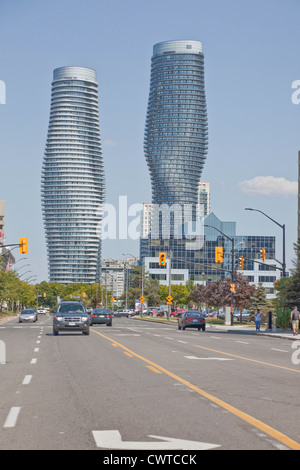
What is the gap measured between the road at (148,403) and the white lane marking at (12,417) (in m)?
0.01

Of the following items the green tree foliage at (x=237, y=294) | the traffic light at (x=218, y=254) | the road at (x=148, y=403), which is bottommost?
the road at (x=148, y=403)

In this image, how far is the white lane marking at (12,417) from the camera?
10.1m

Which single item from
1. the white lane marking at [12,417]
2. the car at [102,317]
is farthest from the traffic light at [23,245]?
the white lane marking at [12,417]

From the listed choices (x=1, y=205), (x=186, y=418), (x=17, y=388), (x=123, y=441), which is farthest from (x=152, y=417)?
(x=1, y=205)

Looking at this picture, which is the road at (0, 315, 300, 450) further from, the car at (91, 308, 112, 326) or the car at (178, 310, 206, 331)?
the car at (91, 308, 112, 326)

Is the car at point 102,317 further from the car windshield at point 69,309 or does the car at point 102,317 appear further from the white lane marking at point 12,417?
the white lane marking at point 12,417

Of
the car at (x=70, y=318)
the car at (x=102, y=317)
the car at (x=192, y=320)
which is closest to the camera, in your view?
the car at (x=70, y=318)

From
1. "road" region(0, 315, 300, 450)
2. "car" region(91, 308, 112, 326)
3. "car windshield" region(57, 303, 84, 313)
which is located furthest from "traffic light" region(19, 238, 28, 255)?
"road" region(0, 315, 300, 450)

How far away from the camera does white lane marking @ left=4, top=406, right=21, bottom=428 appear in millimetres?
10141

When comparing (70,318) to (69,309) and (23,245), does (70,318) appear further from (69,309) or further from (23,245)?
(23,245)

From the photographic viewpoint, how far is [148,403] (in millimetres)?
12203

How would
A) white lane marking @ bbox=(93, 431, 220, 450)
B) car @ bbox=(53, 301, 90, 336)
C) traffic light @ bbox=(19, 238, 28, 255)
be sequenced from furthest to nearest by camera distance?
traffic light @ bbox=(19, 238, 28, 255) < car @ bbox=(53, 301, 90, 336) < white lane marking @ bbox=(93, 431, 220, 450)

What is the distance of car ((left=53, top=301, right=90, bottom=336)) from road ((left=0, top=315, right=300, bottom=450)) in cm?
1504

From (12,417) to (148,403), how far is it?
7.90 ft
